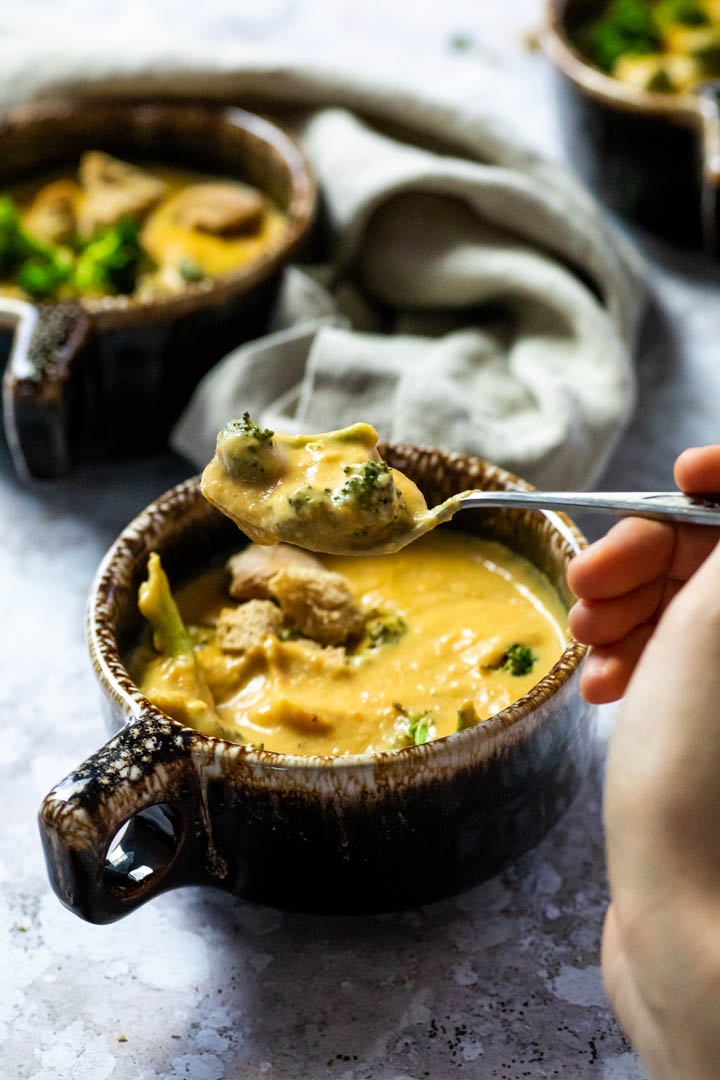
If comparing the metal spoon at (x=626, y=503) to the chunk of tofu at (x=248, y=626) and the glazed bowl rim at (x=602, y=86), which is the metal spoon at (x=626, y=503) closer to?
the chunk of tofu at (x=248, y=626)

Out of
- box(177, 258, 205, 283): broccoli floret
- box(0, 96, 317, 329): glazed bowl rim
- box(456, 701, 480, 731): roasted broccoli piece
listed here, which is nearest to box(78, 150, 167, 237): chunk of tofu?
box(0, 96, 317, 329): glazed bowl rim

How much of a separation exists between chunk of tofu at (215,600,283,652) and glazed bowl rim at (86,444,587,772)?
0.15 m

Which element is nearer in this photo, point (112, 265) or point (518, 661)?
point (518, 661)

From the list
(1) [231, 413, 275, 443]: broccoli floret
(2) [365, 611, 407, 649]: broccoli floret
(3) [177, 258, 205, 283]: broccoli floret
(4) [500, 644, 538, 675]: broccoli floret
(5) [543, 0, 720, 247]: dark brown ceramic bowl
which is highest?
(1) [231, 413, 275, 443]: broccoli floret

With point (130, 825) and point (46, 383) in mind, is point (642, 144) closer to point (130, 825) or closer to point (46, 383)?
point (46, 383)

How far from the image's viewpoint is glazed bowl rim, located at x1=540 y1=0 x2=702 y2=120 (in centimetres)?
254

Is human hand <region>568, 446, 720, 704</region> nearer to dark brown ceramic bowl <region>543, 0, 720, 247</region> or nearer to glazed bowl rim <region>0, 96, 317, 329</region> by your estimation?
glazed bowl rim <region>0, 96, 317, 329</region>

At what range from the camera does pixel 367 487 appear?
148cm

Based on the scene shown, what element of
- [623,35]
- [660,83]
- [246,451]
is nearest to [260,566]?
[246,451]

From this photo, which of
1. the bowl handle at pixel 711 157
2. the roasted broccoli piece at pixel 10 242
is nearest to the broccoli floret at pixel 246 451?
the roasted broccoli piece at pixel 10 242

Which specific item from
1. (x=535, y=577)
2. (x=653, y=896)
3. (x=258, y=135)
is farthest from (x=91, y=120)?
(x=653, y=896)

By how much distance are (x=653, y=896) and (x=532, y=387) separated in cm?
143

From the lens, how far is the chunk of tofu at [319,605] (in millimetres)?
1755

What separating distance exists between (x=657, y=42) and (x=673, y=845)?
2469 mm
